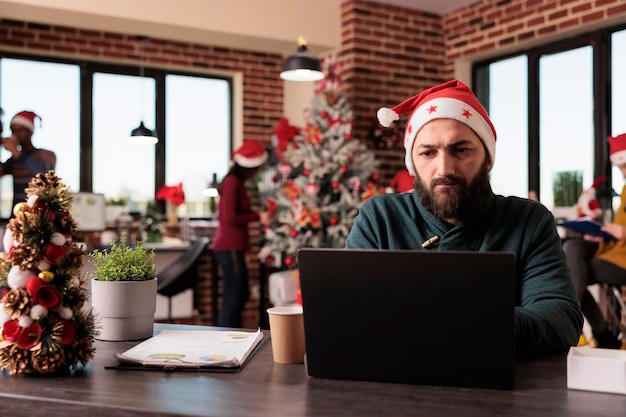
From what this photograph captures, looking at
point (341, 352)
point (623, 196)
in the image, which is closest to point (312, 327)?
point (341, 352)

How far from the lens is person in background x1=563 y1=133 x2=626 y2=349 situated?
4.22m

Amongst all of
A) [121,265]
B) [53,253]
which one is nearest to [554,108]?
[121,265]

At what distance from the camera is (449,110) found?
1.76 metres

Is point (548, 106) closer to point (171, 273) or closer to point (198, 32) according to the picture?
point (198, 32)

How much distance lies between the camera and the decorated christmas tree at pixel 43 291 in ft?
3.95

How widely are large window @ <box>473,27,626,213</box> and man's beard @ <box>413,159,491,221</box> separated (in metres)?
3.66

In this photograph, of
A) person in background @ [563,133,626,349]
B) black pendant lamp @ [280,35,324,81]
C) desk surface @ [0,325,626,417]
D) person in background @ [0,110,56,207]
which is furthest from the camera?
black pendant lamp @ [280,35,324,81]

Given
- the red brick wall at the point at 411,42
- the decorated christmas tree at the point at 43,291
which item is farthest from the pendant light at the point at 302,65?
the decorated christmas tree at the point at 43,291

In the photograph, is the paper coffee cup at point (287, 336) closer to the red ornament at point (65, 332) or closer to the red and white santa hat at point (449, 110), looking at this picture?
the red ornament at point (65, 332)

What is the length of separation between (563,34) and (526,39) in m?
0.30

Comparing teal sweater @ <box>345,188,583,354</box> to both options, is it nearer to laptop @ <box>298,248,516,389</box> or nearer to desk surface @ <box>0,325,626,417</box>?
desk surface @ <box>0,325,626,417</box>

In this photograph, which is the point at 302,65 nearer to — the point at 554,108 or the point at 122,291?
the point at 554,108

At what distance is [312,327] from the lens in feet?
3.69

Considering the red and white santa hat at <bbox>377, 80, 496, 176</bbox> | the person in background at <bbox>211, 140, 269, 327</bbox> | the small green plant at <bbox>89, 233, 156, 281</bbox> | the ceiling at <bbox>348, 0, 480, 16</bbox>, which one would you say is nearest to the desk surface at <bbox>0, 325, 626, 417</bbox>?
the small green plant at <bbox>89, 233, 156, 281</bbox>
